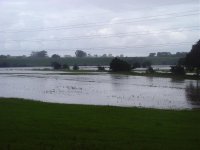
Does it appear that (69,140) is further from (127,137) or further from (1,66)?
(1,66)

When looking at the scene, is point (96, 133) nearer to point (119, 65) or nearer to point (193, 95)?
point (193, 95)

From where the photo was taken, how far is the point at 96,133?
1127 centimetres

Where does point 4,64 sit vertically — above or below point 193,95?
above

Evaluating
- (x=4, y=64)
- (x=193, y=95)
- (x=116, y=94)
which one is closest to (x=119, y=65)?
(x=116, y=94)

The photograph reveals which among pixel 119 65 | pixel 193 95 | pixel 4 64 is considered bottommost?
pixel 193 95

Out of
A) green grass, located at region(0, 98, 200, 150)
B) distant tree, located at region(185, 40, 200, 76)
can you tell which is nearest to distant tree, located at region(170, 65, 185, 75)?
distant tree, located at region(185, 40, 200, 76)

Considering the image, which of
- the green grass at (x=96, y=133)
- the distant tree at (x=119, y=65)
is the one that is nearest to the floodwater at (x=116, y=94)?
the green grass at (x=96, y=133)

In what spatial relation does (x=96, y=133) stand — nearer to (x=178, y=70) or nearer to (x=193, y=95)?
(x=193, y=95)

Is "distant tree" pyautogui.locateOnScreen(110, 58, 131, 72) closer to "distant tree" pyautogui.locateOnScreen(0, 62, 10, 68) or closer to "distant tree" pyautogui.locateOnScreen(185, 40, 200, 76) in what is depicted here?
"distant tree" pyautogui.locateOnScreen(185, 40, 200, 76)

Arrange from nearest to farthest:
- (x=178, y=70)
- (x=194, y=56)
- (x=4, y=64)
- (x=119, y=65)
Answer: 1. (x=194, y=56)
2. (x=178, y=70)
3. (x=119, y=65)
4. (x=4, y=64)

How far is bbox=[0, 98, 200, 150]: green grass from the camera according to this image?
31.6ft

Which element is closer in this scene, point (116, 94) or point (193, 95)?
point (193, 95)

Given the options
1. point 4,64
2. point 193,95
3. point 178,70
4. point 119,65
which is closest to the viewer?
point 193,95

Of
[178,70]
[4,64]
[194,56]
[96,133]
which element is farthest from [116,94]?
[4,64]
